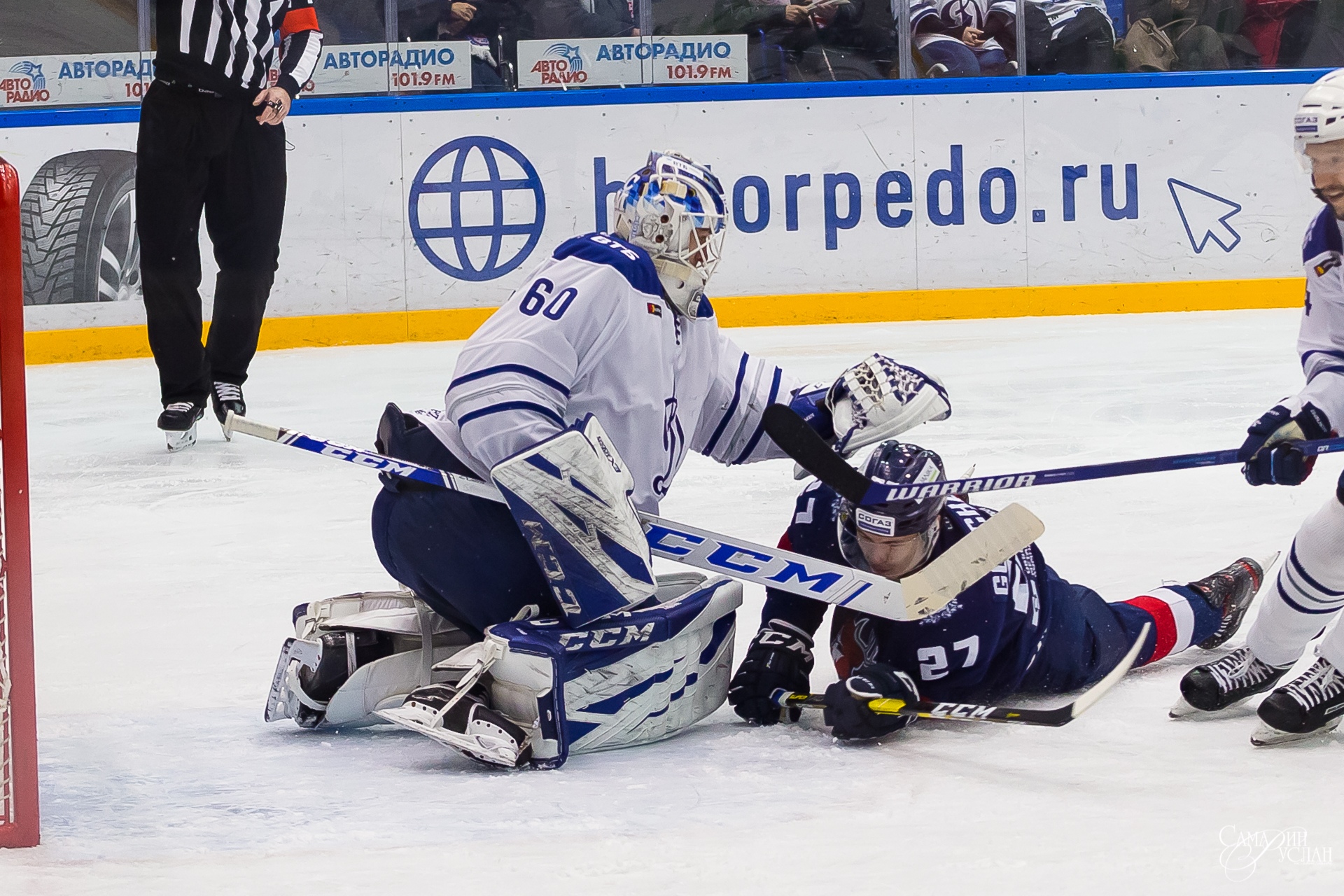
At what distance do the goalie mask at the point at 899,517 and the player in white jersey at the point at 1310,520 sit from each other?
377 millimetres

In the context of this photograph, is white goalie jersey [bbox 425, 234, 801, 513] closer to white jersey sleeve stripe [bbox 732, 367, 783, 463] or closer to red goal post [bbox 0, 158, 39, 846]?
white jersey sleeve stripe [bbox 732, 367, 783, 463]

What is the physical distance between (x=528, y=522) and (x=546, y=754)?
278mm

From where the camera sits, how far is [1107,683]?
1882 millimetres

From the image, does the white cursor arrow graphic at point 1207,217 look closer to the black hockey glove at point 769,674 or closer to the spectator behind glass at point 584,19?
the spectator behind glass at point 584,19

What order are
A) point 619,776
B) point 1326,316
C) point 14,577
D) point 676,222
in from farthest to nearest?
point 676,222
point 1326,316
point 619,776
point 14,577

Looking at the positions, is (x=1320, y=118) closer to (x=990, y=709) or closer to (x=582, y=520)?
(x=990, y=709)

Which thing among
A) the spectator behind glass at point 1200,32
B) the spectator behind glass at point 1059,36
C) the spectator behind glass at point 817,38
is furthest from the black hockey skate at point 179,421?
the spectator behind glass at point 1200,32

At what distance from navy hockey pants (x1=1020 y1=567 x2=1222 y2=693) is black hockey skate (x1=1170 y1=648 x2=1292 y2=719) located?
140 millimetres

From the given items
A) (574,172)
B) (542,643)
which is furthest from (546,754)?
(574,172)

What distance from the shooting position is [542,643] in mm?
1866

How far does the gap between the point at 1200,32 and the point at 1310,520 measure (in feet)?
18.8

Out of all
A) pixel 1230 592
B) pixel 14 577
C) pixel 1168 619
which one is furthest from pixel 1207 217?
pixel 14 577

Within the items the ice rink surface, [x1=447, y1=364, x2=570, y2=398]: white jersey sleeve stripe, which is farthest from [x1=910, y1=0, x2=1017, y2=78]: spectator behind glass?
[x1=447, y1=364, x2=570, y2=398]: white jersey sleeve stripe

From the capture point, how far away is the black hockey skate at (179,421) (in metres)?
4.40
